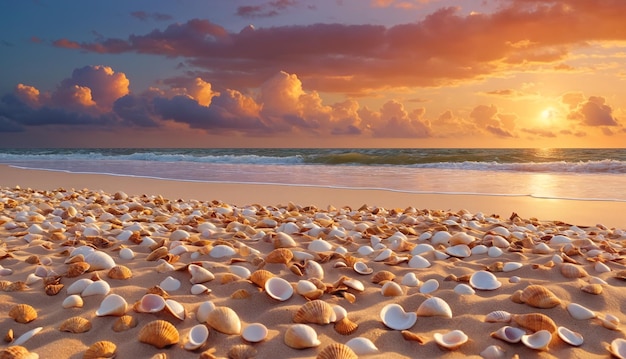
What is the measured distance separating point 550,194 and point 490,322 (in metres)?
7.34

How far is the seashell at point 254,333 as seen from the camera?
2131 mm

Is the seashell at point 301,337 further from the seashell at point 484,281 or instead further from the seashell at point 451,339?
the seashell at point 484,281

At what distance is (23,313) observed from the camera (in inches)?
92.8

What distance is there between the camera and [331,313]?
2.29 meters

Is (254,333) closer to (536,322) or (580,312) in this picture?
(536,322)

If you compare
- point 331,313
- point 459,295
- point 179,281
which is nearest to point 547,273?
point 459,295

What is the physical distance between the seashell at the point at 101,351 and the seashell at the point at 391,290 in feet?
4.46

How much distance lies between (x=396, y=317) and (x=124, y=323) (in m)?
1.26

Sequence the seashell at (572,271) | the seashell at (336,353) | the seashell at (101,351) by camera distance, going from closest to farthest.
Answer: the seashell at (336,353) < the seashell at (101,351) < the seashell at (572,271)

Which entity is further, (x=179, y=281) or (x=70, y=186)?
(x=70, y=186)

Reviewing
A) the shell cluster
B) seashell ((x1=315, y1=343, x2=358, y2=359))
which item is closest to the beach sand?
the shell cluster

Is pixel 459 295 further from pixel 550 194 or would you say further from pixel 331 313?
pixel 550 194

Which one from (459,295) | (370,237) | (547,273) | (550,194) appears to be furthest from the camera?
(550,194)

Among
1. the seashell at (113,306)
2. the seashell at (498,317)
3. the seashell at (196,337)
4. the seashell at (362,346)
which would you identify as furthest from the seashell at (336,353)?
the seashell at (113,306)
